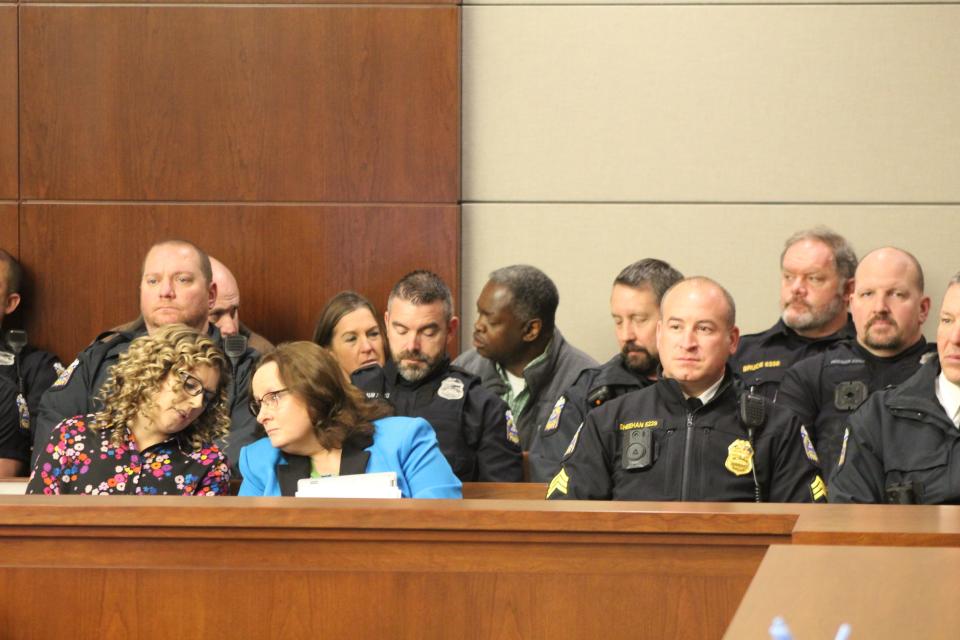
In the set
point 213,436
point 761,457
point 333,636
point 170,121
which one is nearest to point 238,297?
point 170,121

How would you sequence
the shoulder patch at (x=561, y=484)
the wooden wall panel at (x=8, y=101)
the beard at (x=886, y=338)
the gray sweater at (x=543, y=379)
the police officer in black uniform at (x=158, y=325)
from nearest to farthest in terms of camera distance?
the shoulder patch at (x=561, y=484)
the beard at (x=886, y=338)
the police officer in black uniform at (x=158, y=325)
the gray sweater at (x=543, y=379)
the wooden wall panel at (x=8, y=101)

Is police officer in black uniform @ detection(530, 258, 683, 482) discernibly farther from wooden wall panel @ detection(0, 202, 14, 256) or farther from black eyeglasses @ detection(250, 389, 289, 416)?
wooden wall panel @ detection(0, 202, 14, 256)

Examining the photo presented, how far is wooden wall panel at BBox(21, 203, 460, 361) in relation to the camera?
16.6 feet

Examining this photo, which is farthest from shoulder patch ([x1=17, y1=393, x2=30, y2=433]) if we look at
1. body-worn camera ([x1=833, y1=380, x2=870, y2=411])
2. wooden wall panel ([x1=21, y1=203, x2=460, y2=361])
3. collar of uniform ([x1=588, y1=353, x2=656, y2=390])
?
body-worn camera ([x1=833, y1=380, x2=870, y2=411])

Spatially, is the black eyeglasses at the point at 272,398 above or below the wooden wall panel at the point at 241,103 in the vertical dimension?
below

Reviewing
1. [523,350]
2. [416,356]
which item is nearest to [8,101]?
[416,356]

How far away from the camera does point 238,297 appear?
4.94 m

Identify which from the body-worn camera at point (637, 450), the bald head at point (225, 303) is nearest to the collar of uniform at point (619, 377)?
the body-worn camera at point (637, 450)

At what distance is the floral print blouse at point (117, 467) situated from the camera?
298 cm

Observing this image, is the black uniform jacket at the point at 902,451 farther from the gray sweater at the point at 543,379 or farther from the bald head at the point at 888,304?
the gray sweater at the point at 543,379

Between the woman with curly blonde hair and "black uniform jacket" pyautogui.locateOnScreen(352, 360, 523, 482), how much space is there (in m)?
0.95

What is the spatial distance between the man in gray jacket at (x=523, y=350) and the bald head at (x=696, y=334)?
42.2 inches

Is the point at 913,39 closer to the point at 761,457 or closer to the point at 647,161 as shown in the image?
the point at 647,161

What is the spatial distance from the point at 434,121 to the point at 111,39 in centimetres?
127
